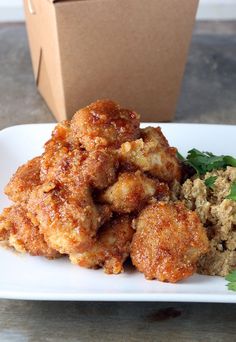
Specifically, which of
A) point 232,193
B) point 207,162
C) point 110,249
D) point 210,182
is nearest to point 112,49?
point 207,162

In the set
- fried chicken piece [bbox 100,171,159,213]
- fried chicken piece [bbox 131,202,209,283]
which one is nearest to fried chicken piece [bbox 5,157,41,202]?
fried chicken piece [bbox 100,171,159,213]

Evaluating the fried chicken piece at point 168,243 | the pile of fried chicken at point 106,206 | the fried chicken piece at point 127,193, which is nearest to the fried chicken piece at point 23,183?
the pile of fried chicken at point 106,206

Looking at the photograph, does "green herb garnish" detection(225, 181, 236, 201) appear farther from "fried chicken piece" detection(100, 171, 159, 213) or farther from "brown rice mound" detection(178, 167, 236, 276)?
"fried chicken piece" detection(100, 171, 159, 213)

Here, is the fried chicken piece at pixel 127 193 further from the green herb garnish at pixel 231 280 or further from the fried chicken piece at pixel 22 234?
the green herb garnish at pixel 231 280

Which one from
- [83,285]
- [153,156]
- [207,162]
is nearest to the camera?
[83,285]

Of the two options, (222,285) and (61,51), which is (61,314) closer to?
(222,285)

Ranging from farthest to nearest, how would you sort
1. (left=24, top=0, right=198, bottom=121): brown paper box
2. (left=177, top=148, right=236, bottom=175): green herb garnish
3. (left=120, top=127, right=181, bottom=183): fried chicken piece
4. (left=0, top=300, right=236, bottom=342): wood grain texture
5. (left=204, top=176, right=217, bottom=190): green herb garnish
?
1. (left=24, top=0, right=198, bottom=121): brown paper box
2. (left=177, top=148, right=236, bottom=175): green herb garnish
3. (left=204, top=176, right=217, bottom=190): green herb garnish
4. (left=120, top=127, right=181, bottom=183): fried chicken piece
5. (left=0, top=300, right=236, bottom=342): wood grain texture

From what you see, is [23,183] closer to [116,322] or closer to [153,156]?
[153,156]
